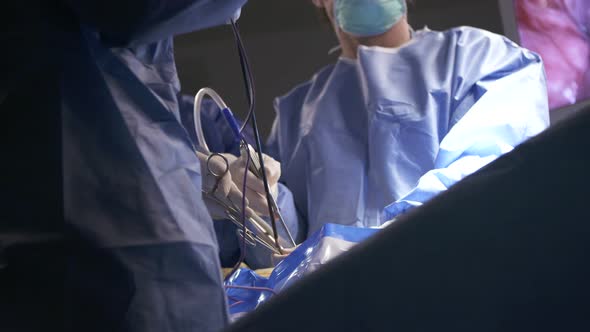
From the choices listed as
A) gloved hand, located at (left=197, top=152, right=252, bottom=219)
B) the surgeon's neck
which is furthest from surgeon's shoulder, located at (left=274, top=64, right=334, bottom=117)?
gloved hand, located at (left=197, top=152, right=252, bottom=219)

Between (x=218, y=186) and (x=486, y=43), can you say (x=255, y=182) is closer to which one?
(x=218, y=186)

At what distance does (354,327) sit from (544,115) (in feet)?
4.43

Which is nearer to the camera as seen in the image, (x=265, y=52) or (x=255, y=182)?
(x=255, y=182)

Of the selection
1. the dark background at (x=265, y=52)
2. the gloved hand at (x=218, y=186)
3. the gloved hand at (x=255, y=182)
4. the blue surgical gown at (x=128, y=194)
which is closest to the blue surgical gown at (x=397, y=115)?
Result: the gloved hand at (x=255, y=182)

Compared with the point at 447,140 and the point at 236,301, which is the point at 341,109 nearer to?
the point at 447,140

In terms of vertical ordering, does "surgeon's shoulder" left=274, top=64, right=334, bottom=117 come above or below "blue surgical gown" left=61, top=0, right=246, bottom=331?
below

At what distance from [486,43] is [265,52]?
1095 mm

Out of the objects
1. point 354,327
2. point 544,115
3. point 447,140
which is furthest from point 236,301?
point 544,115

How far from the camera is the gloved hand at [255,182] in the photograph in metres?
1.60

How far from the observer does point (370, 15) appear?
7.00ft

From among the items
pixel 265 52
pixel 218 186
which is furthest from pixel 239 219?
pixel 265 52

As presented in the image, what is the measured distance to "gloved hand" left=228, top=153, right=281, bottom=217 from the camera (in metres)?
1.60

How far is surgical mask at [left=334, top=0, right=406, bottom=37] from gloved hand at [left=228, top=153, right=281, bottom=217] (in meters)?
0.60

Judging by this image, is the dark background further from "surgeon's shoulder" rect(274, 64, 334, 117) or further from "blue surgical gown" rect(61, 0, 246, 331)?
"blue surgical gown" rect(61, 0, 246, 331)
